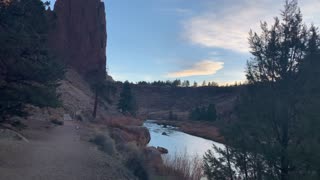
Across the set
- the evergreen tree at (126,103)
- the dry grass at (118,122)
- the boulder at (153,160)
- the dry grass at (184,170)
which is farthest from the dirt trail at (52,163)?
the evergreen tree at (126,103)

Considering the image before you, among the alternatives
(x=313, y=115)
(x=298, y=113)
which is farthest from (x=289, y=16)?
(x=313, y=115)

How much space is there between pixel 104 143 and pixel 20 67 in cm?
1077

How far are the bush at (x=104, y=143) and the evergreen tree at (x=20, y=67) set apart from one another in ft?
26.9

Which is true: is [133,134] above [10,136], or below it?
below

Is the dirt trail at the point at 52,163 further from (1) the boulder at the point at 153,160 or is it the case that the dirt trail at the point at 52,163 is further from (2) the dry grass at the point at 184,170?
(2) the dry grass at the point at 184,170

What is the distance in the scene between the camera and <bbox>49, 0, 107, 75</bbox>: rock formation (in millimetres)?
92438

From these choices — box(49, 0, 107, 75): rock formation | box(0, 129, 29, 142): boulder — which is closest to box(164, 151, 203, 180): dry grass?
box(0, 129, 29, 142): boulder

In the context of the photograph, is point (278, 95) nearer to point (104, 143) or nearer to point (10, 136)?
point (104, 143)

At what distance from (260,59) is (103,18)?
9343cm

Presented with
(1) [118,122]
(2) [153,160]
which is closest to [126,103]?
(1) [118,122]

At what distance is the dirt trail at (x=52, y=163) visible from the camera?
41.5ft

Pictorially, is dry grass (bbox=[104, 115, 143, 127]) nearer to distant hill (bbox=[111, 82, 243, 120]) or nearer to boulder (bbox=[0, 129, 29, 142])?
boulder (bbox=[0, 129, 29, 142])

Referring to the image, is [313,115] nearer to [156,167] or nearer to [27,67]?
[27,67]

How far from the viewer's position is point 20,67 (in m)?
12.9
